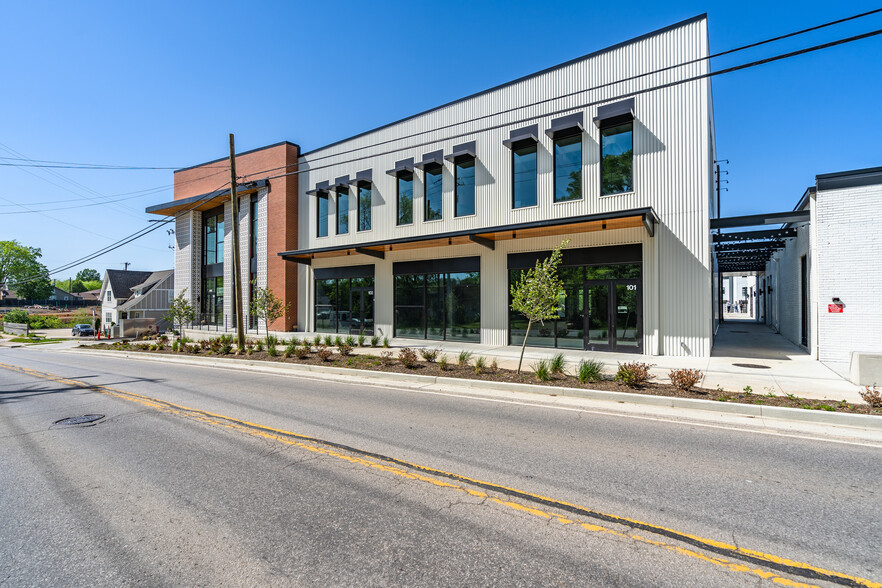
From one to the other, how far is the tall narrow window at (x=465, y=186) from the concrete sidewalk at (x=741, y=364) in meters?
6.15

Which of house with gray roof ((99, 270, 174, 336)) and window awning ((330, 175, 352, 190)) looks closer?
window awning ((330, 175, 352, 190))

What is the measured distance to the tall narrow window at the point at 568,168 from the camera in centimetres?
1633

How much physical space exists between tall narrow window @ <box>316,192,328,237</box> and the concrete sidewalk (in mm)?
10202

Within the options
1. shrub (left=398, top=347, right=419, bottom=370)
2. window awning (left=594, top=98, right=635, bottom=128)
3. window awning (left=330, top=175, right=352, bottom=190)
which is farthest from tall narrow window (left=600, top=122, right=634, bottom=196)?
window awning (left=330, top=175, right=352, bottom=190)

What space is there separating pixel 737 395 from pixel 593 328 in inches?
297

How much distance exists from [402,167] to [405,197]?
150 centimetres

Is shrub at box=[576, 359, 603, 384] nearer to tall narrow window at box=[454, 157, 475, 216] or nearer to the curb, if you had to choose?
the curb

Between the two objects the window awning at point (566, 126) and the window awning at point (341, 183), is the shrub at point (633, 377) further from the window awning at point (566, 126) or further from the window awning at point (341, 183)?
the window awning at point (341, 183)

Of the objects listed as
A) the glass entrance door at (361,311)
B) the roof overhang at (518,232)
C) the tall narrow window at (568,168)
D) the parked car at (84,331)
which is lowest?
the parked car at (84,331)

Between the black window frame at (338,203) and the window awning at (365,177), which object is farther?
the black window frame at (338,203)

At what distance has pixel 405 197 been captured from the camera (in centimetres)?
2148

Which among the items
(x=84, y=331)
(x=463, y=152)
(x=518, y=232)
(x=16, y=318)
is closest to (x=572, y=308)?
(x=518, y=232)

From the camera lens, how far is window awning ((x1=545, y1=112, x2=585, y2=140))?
15.8 metres

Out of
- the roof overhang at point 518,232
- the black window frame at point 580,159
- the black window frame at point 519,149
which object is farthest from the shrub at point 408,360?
the black window frame at point 580,159
